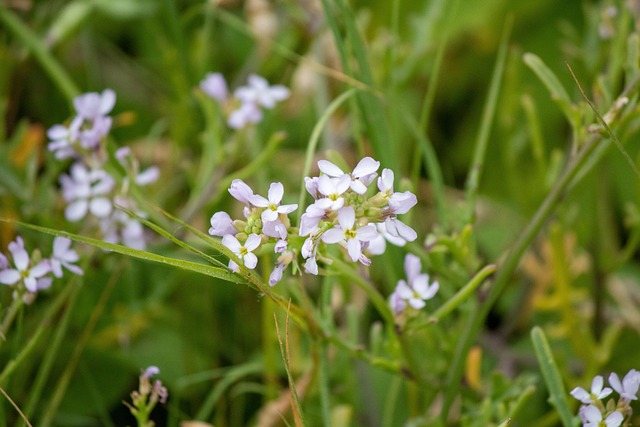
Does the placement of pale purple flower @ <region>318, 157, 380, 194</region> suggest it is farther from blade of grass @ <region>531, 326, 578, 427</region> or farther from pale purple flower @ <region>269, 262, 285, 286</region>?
blade of grass @ <region>531, 326, 578, 427</region>

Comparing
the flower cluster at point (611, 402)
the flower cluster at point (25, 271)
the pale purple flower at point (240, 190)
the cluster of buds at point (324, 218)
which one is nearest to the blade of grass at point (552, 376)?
the flower cluster at point (611, 402)

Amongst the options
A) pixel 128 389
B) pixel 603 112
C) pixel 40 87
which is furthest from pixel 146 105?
pixel 603 112

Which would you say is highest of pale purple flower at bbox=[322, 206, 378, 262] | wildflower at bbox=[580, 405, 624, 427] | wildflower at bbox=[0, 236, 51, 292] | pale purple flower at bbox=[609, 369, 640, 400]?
wildflower at bbox=[0, 236, 51, 292]

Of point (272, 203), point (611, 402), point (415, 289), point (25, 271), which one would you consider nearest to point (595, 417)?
point (611, 402)

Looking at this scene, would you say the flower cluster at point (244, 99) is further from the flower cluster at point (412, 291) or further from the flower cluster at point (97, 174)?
the flower cluster at point (412, 291)

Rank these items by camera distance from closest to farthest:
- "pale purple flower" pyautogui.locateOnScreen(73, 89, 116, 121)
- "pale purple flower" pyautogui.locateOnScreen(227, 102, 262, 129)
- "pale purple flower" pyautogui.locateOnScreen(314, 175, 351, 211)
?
"pale purple flower" pyautogui.locateOnScreen(314, 175, 351, 211), "pale purple flower" pyautogui.locateOnScreen(73, 89, 116, 121), "pale purple flower" pyautogui.locateOnScreen(227, 102, 262, 129)

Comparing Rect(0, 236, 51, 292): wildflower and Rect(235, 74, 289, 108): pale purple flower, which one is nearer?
Rect(0, 236, 51, 292): wildflower

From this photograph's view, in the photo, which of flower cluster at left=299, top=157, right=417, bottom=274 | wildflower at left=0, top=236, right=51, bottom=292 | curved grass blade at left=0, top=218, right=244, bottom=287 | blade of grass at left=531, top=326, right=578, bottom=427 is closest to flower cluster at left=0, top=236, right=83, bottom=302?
wildflower at left=0, top=236, right=51, bottom=292
